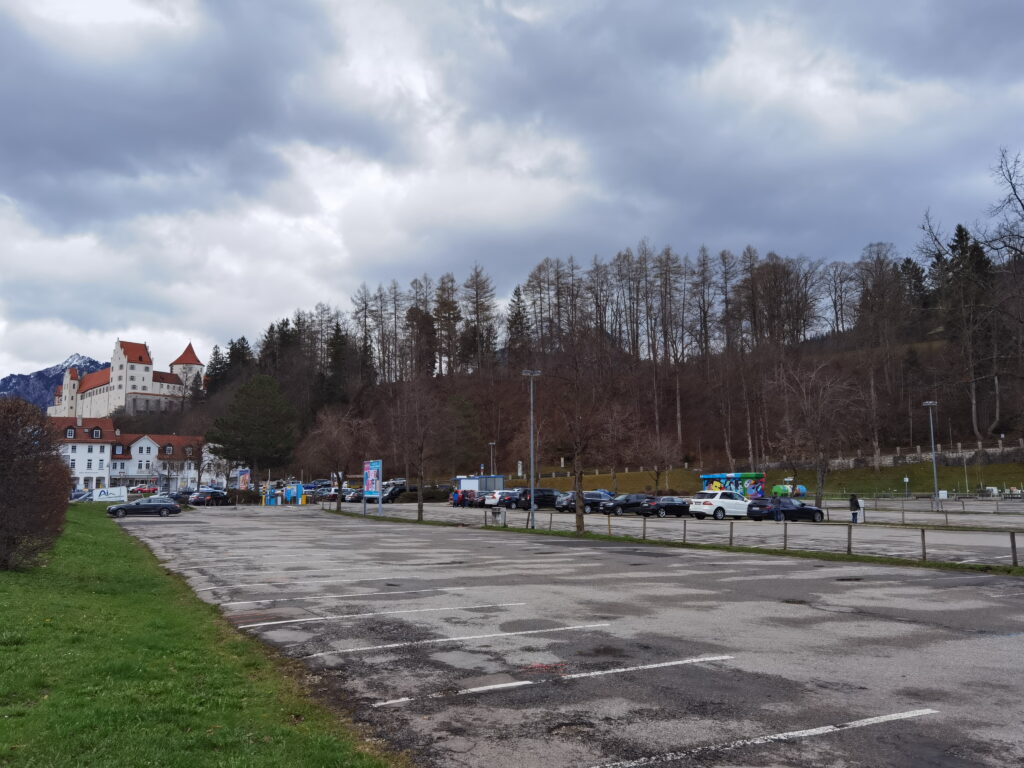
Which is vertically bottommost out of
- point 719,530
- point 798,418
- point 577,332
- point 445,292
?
point 719,530

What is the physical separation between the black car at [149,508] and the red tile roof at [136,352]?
140670mm

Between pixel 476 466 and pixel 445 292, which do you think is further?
pixel 445 292

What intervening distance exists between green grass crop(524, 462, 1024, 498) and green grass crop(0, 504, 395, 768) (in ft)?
196

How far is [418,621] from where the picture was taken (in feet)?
Result: 36.6

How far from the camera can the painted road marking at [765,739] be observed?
5348mm

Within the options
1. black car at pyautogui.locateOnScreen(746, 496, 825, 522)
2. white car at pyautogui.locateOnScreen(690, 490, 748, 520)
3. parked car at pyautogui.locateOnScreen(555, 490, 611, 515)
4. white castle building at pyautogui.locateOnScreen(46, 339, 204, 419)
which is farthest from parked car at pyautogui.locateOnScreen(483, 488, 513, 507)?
white castle building at pyautogui.locateOnScreen(46, 339, 204, 419)

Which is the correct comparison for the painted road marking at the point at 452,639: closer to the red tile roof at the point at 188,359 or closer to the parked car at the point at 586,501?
the parked car at the point at 586,501

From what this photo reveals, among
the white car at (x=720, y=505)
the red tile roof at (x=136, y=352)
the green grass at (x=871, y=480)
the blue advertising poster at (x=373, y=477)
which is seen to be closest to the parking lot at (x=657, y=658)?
the white car at (x=720, y=505)

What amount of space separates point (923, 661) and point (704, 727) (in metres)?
4.05

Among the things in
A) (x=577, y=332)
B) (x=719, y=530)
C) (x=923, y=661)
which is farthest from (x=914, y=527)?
(x=923, y=661)

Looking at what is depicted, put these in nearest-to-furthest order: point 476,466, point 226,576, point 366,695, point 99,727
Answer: point 99,727
point 366,695
point 226,576
point 476,466

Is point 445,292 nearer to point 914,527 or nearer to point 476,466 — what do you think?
point 476,466

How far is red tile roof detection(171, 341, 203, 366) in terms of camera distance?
193m

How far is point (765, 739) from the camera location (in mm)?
5840
